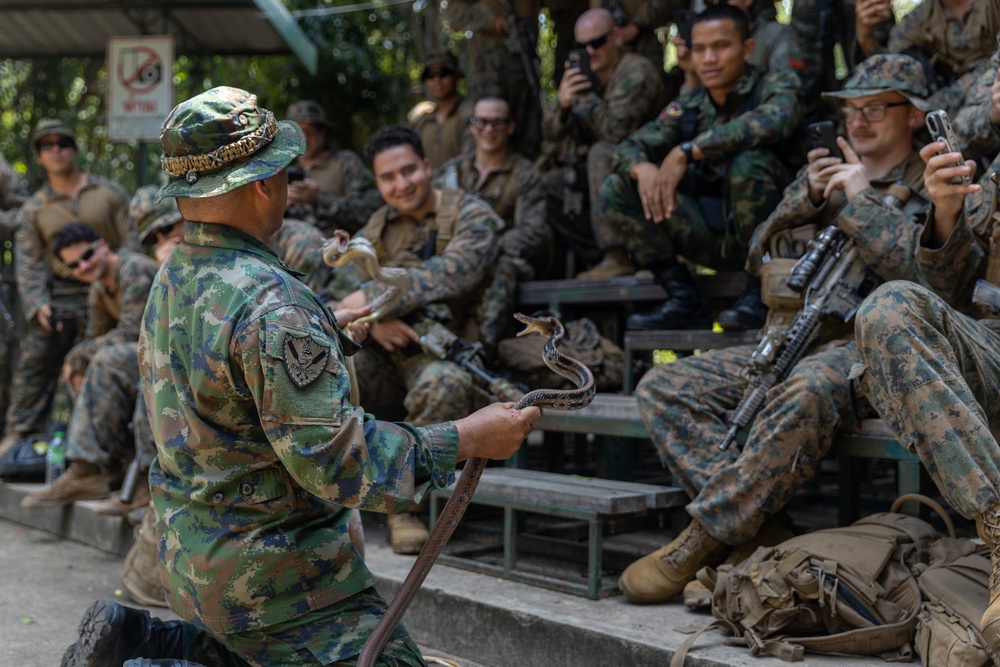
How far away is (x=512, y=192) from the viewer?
6328 millimetres

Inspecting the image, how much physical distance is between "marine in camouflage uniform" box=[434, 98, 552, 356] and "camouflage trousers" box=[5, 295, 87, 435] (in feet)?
9.26

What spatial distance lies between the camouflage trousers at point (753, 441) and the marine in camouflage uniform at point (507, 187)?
1847 mm

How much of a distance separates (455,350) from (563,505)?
1281 millimetres

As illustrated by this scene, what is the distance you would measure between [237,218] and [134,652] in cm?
113

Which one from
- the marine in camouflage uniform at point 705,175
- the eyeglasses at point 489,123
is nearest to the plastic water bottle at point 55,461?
the eyeglasses at point 489,123

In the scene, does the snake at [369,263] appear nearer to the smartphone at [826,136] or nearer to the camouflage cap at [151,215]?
the camouflage cap at [151,215]

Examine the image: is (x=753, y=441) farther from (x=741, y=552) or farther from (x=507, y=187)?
(x=507, y=187)

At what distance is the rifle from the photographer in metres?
4.99

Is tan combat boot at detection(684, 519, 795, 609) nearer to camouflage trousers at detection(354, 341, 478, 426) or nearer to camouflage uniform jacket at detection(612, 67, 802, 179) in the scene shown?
camouflage trousers at detection(354, 341, 478, 426)

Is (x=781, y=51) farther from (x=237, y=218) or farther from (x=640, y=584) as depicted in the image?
(x=237, y=218)

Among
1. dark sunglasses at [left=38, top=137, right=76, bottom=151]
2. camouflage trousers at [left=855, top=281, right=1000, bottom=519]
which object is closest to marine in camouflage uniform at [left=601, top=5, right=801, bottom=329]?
camouflage trousers at [left=855, top=281, right=1000, bottom=519]

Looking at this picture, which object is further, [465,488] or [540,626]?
[540,626]

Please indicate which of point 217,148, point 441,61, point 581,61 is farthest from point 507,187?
point 217,148

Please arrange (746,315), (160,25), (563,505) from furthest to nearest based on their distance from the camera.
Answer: (160,25), (746,315), (563,505)
